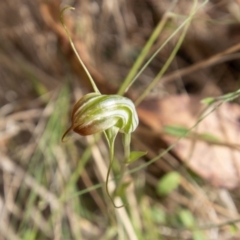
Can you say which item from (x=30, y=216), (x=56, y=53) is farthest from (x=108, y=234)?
(x=56, y=53)

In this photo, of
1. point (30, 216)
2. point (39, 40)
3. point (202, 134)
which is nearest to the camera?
point (202, 134)

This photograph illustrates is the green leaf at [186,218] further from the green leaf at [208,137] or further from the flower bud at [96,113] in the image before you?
the flower bud at [96,113]

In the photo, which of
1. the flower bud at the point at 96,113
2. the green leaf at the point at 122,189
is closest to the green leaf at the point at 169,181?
the green leaf at the point at 122,189

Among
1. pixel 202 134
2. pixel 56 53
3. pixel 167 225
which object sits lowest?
pixel 167 225

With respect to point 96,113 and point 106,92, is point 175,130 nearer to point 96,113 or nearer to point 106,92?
point 106,92

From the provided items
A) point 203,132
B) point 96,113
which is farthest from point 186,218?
point 96,113

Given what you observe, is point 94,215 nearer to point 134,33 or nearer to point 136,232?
point 136,232
